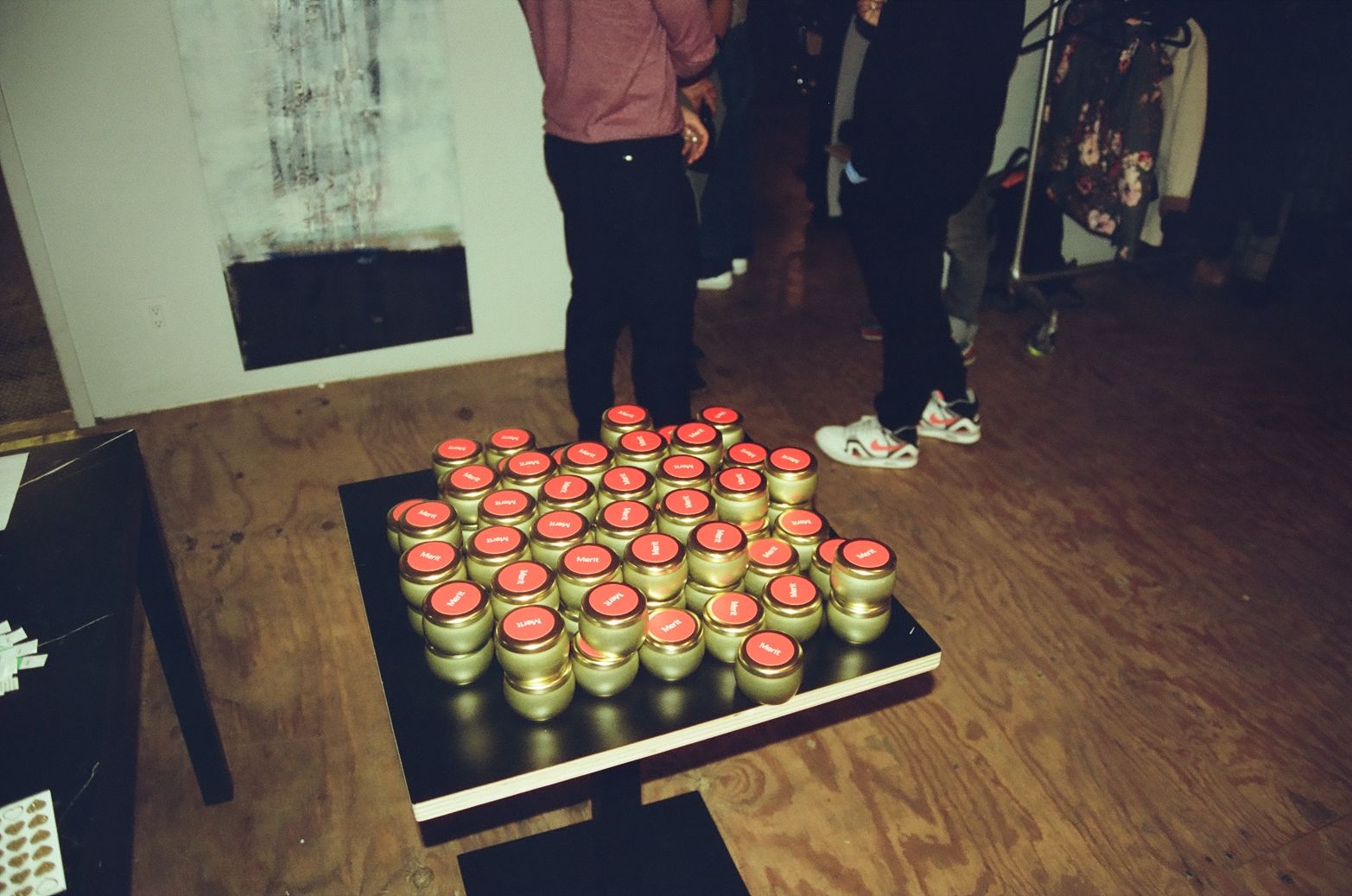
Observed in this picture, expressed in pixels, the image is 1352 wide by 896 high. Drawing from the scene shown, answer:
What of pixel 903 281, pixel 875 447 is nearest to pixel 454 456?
pixel 903 281

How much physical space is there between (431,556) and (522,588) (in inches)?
5.0

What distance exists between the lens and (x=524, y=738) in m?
0.94

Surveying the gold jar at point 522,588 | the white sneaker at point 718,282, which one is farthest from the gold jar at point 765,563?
the white sneaker at point 718,282

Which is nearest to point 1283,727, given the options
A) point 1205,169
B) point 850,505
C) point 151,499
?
point 850,505

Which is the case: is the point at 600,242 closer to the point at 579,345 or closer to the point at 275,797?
the point at 579,345

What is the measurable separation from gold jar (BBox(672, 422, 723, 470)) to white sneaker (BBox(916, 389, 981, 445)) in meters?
1.37

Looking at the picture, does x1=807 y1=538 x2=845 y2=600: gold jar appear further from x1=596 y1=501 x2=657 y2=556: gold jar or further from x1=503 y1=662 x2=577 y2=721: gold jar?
x1=503 y1=662 x2=577 y2=721: gold jar

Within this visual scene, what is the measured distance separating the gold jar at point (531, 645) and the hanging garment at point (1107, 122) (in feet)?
7.83

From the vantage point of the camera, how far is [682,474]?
1187 mm

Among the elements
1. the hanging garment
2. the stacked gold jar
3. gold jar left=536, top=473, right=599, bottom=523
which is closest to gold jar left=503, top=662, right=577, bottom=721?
the stacked gold jar

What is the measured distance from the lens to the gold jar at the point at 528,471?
1190mm

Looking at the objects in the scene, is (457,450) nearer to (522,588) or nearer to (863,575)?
(522,588)

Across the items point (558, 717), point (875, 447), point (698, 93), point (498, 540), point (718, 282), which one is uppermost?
point (698, 93)

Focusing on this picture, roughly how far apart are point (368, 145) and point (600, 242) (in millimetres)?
958
